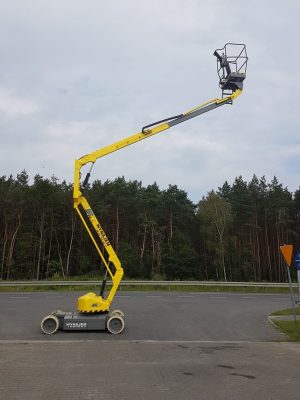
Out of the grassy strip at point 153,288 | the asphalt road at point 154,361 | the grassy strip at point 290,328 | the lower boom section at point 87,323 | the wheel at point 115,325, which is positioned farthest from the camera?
the grassy strip at point 153,288

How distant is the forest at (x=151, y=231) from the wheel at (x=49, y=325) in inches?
1649

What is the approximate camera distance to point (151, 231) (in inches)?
2499

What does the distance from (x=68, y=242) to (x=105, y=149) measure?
167 feet

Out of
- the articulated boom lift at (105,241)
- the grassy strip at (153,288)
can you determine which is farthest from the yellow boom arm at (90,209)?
the grassy strip at (153,288)

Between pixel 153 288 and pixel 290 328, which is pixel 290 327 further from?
pixel 153 288

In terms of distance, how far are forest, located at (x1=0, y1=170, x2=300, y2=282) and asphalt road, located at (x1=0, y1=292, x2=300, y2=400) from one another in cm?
4068

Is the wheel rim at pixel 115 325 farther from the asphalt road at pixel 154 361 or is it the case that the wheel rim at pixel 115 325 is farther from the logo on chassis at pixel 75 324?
the logo on chassis at pixel 75 324

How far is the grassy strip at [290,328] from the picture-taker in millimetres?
13562

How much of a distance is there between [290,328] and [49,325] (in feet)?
24.0

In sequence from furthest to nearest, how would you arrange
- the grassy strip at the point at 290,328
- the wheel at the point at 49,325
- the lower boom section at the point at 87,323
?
the grassy strip at the point at 290,328 → the lower boom section at the point at 87,323 → the wheel at the point at 49,325

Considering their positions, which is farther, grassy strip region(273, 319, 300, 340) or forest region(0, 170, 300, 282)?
forest region(0, 170, 300, 282)

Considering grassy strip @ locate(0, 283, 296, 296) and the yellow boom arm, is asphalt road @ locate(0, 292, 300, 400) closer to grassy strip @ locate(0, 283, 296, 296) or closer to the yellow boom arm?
the yellow boom arm

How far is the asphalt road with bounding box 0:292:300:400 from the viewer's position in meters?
7.34

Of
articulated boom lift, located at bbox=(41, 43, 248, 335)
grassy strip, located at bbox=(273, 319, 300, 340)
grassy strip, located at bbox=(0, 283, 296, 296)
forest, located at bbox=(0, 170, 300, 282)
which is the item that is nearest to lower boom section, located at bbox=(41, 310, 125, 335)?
articulated boom lift, located at bbox=(41, 43, 248, 335)
